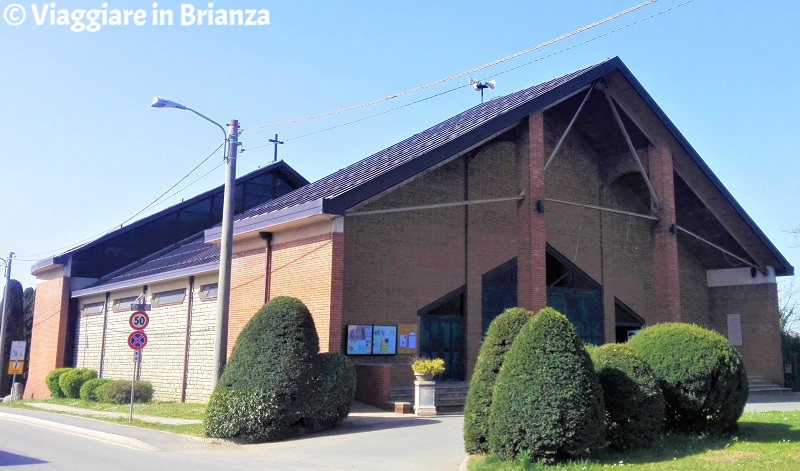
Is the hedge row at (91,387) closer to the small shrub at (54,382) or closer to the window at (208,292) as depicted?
the small shrub at (54,382)

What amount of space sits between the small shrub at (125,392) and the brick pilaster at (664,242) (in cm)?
1938

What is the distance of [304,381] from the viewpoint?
1645cm

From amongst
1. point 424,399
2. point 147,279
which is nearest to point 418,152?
point 424,399

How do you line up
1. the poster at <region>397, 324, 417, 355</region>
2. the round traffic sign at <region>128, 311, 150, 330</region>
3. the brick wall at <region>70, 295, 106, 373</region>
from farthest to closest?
the brick wall at <region>70, 295, 106, 373</region> < the poster at <region>397, 324, 417, 355</region> < the round traffic sign at <region>128, 311, 150, 330</region>

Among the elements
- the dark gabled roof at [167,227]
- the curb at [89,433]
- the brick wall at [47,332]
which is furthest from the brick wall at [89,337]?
the curb at [89,433]

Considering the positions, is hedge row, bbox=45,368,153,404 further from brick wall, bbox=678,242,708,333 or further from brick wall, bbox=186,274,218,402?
brick wall, bbox=678,242,708,333

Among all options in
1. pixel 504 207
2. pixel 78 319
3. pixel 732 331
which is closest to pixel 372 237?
pixel 504 207

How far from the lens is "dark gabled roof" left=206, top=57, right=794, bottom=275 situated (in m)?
21.1

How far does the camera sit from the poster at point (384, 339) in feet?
72.1

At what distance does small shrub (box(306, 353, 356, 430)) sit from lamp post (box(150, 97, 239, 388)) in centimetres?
238

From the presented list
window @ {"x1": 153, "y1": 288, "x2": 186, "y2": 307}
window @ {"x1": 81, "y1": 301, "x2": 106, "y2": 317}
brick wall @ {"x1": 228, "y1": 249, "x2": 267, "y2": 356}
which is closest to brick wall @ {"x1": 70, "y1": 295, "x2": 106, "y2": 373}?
window @ {"x1": 81, "y1": 301, "x2": 106, "y2": 317}

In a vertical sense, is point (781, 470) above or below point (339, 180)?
below

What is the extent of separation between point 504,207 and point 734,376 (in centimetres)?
1302

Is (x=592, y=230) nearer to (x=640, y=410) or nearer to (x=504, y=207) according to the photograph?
(x=504, y=207)
